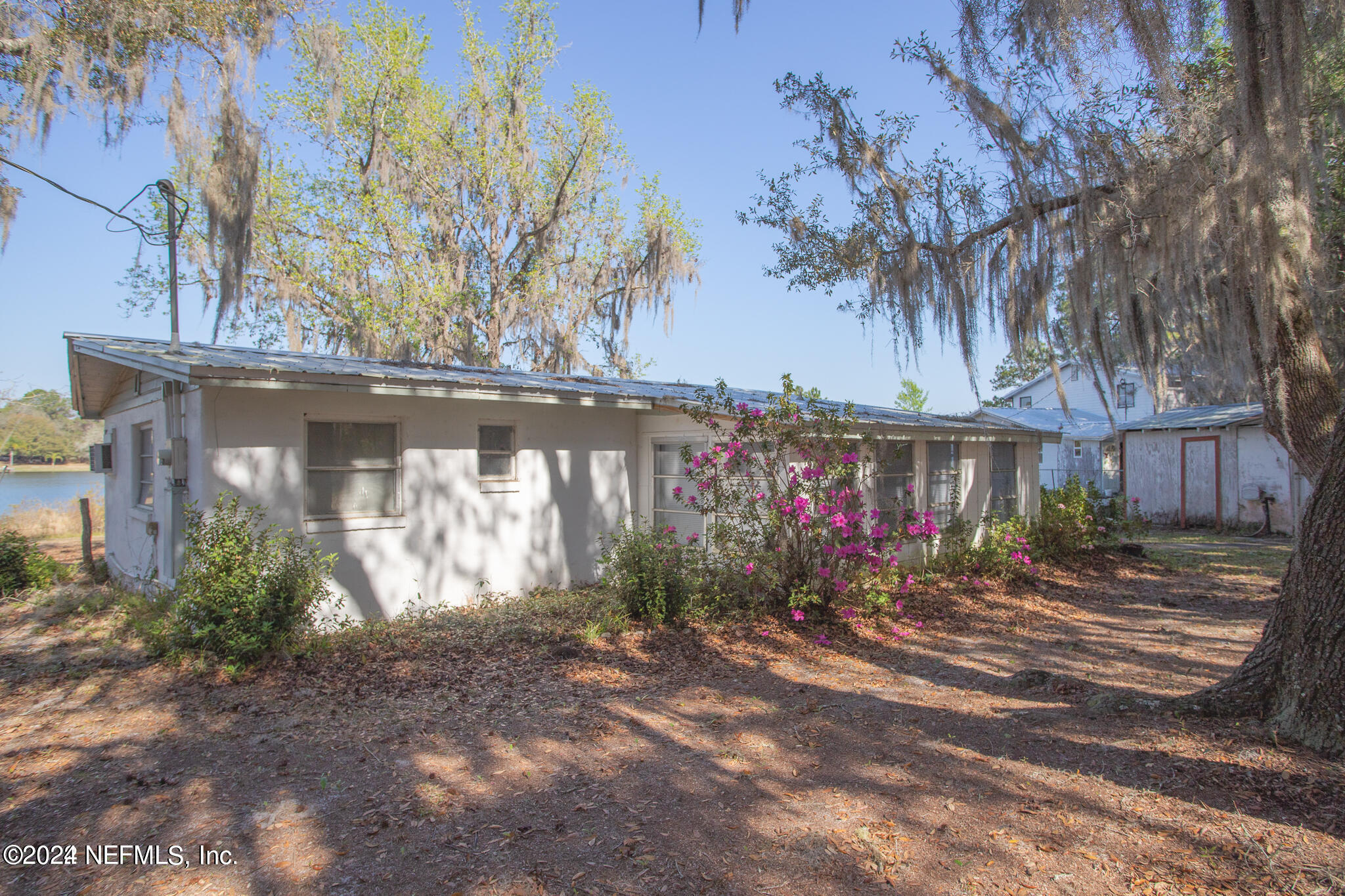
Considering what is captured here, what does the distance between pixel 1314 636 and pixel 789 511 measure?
4.02 m

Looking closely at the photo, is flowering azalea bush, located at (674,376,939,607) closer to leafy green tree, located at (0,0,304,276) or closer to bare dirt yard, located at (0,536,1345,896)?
bare dirt yard, located at (0,536,1345,896)

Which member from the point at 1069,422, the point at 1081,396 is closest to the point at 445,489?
the point at 1069,422

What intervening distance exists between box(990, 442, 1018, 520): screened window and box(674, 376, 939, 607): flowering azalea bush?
5375 millimetres

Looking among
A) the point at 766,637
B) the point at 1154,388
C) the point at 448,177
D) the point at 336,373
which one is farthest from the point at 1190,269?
the point at 448,177

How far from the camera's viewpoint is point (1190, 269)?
25.8ft

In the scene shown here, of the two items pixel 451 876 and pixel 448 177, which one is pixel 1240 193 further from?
pixel 448 177

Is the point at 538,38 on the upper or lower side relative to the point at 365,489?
upper

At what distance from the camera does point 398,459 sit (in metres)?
7.65

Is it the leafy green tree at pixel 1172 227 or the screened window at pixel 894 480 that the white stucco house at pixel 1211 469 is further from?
the screened window at pixel 894 480

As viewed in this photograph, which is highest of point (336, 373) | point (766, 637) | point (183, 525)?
point (336, 373)

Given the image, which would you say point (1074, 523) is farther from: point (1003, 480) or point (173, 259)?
point (173, 259)

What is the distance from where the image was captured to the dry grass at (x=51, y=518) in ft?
50.2

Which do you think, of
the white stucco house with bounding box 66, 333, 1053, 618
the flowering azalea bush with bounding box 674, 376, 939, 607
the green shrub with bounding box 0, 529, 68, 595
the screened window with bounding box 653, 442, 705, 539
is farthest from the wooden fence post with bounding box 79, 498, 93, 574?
the flowering azalea bush with bounding box 674, 376, 939, 607

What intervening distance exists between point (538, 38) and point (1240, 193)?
18.4 metres
